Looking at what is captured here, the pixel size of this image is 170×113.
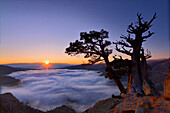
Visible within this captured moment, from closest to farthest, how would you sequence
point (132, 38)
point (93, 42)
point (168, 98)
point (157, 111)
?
point (157, 111)
point (168, 98)
point (132, 38)
point (93, 42)

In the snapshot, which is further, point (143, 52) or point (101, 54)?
point (101, 54)

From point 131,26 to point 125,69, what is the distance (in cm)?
435

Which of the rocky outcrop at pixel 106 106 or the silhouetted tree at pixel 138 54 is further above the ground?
the silhouetted tree at pixel 138 54

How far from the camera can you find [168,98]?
466 cm

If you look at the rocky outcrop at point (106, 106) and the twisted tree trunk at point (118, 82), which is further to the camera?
the twisted tree trunk at point (118, 82)

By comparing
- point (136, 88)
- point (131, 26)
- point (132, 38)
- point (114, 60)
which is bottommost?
point (136, 88)

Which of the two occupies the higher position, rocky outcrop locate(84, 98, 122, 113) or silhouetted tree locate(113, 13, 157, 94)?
silhouetted tree locate(113, 13, 157, 94)

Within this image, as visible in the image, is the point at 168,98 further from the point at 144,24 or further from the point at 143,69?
the point at 144,24

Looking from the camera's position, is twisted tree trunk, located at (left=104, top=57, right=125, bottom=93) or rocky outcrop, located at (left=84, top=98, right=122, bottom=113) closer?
rocky outcrop, located at (left=84, top=98, right=122, bottom=113)

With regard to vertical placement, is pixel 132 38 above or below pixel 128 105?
above

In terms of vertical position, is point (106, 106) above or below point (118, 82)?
below

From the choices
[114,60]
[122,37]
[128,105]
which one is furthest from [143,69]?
[128,105]

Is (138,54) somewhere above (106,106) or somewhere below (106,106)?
above

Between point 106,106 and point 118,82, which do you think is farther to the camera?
point 118,82
